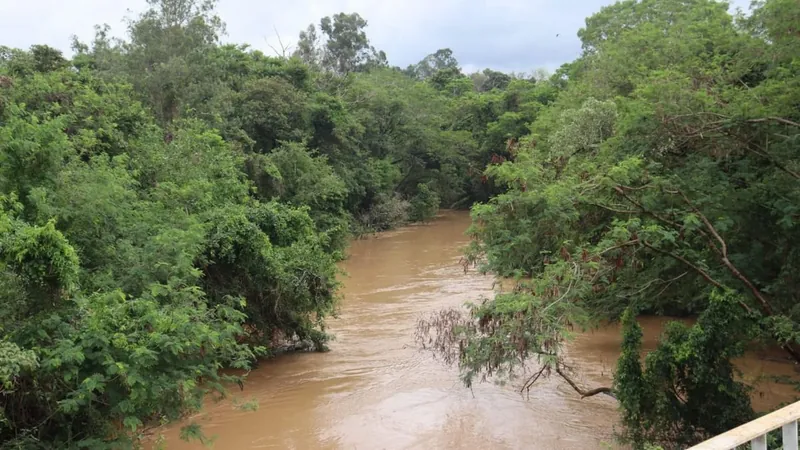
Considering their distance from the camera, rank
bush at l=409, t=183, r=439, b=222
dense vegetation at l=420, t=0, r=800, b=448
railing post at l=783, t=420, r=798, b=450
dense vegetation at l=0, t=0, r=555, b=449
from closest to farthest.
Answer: railing post at l=783, t=420, r=798, b=450 < dense vegetation at l=0, t=0, r=555, b=449 < dense vegetation at l=420, t=0, r=800, b=448 < bush at l=409, t=183, r=439, b=222

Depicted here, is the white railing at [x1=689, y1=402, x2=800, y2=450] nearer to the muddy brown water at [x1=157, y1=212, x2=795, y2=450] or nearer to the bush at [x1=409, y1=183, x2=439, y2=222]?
the muddy brown water at [x1=157, y1=212, x2=795, y2=450]

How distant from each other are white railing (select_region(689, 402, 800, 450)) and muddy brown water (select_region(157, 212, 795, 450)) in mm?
4773

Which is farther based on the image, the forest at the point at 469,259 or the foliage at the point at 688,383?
the foliage at the point at 688,383

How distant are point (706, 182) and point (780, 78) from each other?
2613mm

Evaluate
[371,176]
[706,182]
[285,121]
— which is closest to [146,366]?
[706,182]

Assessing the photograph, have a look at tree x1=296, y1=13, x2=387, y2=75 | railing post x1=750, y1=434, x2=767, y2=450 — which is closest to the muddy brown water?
railing post x1=750, y1=434, x2=767, y2=450

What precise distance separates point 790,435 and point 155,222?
8.92 meters

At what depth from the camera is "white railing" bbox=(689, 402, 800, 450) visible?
239cm

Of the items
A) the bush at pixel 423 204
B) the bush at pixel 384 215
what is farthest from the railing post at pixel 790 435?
the bush at pixel 423 204

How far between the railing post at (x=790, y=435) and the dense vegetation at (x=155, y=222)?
5164 millimetres

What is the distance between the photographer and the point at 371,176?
30000mm

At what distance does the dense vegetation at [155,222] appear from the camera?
642cm

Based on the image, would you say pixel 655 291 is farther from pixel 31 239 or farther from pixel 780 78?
pixel 31 239

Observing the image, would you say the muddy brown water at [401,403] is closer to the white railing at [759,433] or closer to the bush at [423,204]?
the white railing at [759,433]
